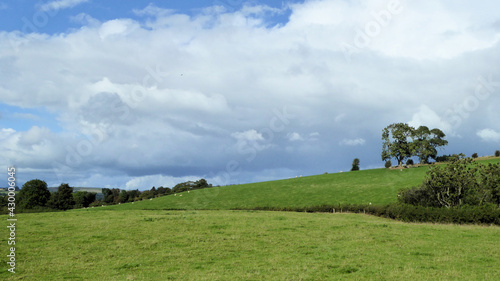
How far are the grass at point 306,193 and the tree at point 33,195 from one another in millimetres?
26130

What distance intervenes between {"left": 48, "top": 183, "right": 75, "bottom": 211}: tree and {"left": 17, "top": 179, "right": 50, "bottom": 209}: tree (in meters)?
7.82

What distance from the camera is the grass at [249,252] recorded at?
17.9 meters

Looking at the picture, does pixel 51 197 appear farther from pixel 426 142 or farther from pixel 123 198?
pixel 426 142

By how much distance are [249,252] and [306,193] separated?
72169mm

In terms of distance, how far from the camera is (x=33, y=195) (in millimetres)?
98938

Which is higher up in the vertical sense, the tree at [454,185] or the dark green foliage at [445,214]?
the tree at [454,185]

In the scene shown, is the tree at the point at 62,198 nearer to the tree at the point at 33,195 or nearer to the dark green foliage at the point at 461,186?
the tree at the point at 33,195

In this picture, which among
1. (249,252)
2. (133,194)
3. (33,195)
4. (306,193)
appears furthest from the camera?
(133,194)

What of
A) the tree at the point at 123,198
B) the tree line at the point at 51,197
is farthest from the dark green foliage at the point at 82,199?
the tree at the point at 123,198

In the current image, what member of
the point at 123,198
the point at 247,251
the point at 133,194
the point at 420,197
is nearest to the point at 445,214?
the point at 420,197

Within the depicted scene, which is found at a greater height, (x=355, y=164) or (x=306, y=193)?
(x=355, y=164)

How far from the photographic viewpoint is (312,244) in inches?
1020

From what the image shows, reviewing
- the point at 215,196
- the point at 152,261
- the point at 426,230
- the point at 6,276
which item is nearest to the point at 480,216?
the point at 426,230

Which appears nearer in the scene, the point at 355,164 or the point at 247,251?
the point at 247,251
